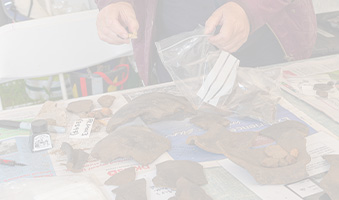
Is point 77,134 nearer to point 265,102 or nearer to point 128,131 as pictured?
point 128,131

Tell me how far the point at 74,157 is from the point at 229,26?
52 cm

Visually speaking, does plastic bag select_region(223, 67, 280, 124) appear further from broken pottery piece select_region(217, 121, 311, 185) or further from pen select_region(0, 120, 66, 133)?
pen select_region(0, 120, 66, 133)

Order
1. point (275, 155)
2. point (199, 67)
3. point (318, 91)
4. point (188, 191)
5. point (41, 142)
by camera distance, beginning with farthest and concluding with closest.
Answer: point (318, 91)
point (199, 67)
point (41, 142)
point (275, 155)
point (188, 191)

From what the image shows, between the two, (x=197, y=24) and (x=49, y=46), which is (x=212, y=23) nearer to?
(x=197, y=24)

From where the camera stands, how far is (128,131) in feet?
3.70

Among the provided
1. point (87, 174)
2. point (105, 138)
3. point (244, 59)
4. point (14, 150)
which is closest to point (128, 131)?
point (105, 138)

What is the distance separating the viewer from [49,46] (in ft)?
5.61

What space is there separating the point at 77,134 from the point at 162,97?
0.84 ft

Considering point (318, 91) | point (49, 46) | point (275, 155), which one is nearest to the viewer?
point (275, 155)

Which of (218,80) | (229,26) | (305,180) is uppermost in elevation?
(229,26)

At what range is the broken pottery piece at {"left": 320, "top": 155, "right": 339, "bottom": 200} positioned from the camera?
898mm

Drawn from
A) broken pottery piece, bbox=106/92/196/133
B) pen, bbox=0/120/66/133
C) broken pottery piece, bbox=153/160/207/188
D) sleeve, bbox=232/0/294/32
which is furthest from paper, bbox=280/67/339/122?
pen, bbox=0/120/66/133

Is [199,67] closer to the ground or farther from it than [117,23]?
closer to the ground

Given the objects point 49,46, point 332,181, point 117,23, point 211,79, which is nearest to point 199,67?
point 211,79
